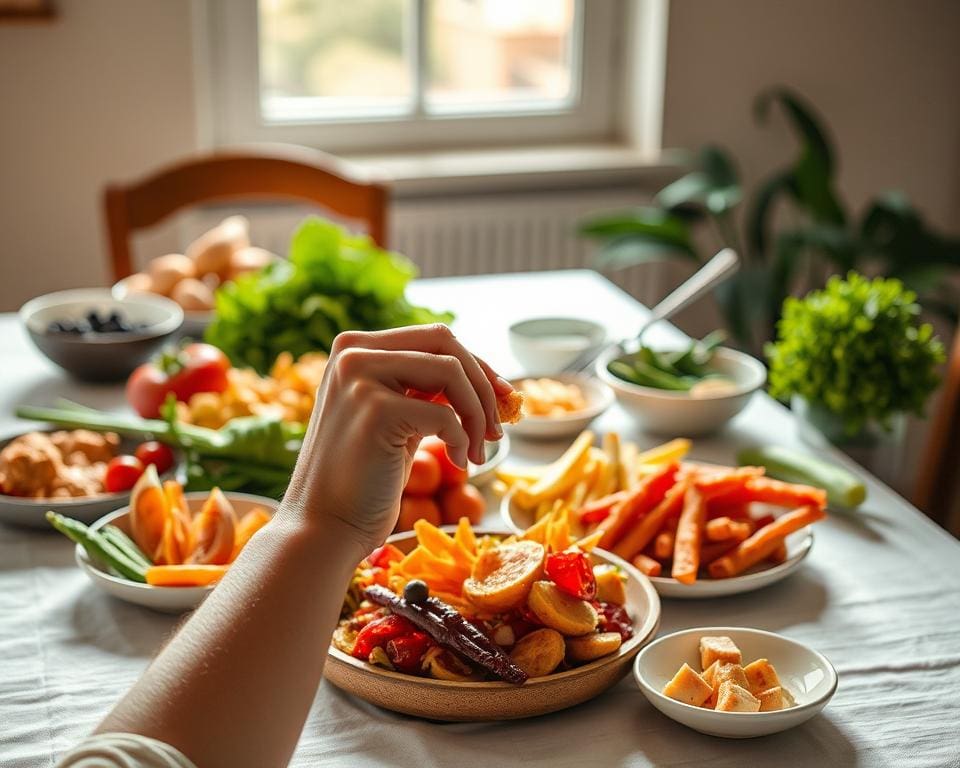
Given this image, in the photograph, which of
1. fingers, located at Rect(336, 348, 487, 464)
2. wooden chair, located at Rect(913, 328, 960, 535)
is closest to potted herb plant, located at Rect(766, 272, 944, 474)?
wooden chair, located at Rect(913, 328, 960, 535)

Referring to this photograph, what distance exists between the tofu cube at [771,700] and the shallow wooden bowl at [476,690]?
11cm

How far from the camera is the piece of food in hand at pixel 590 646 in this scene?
1003 millimetres

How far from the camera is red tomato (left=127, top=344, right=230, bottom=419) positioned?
64.3 inches

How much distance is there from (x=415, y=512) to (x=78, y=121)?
1.98 meters

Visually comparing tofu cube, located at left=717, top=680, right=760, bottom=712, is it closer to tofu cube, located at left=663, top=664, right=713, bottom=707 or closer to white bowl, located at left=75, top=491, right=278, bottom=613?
tofu cube, located at left=663, top=664, right=713, bottom=707

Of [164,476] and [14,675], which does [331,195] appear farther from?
[14,675]

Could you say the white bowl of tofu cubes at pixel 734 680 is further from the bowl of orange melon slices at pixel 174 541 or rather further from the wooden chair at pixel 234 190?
the wooden chair at pixel 234 190

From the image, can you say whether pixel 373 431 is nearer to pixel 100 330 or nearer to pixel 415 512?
pixel 415 512

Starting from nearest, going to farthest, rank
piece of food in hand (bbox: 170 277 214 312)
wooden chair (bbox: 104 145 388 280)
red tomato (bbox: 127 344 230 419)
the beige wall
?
red tomato (bbox: 127 344 230 419) → piece of food in hand (bbox: 170 277 214 312) → wooden chair (bbox: 104 145 388 280) → the beige wall

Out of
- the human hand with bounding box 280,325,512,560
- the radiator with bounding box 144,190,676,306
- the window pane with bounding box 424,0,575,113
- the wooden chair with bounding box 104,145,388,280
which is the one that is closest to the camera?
the human hand with bounding box 280,325,512,560

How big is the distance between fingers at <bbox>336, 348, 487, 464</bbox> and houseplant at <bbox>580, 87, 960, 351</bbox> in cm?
217

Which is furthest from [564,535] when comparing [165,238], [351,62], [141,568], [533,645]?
[351,62]

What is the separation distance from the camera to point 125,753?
0.75 meters

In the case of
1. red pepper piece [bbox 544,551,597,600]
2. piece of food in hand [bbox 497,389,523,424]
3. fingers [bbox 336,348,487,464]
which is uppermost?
fingers [bbox 336,348,487,464]
